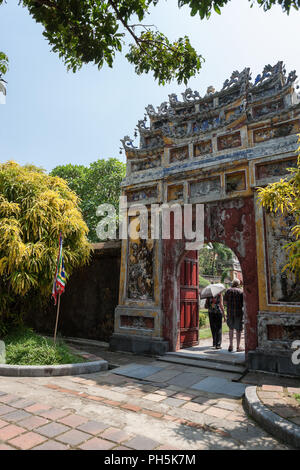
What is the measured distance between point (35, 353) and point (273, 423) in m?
4.25

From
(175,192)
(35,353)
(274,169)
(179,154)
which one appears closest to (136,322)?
(35,353)

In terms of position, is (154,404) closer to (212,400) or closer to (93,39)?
(212,400)

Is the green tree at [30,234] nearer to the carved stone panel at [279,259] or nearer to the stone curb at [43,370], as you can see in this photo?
the stone curb at [43,370]

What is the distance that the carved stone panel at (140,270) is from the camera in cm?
761

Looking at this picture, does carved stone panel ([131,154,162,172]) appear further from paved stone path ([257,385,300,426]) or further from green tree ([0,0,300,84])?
paved stone path ([257,385,300,426])

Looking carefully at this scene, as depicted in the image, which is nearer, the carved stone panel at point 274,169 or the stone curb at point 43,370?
the stone curb at point 43,370

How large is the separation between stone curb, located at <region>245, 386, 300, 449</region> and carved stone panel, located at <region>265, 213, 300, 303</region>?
2.41m

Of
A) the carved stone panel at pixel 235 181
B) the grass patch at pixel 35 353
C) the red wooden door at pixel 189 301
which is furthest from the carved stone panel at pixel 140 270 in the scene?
the carved stone panel at pixel 235 181

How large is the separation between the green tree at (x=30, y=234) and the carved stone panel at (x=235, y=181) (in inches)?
143

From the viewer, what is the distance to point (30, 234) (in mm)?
6656

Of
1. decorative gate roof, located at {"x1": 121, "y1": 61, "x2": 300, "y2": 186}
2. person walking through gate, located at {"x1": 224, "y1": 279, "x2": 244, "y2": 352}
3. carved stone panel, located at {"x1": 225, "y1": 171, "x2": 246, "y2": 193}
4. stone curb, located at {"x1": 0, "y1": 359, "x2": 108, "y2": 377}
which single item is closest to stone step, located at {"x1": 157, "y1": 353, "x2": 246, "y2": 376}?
person walking through gate, located at {"x1": 224, "y1": 279, "x2": 244, "y2": 352}

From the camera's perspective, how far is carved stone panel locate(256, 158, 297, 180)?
6.11 meters
